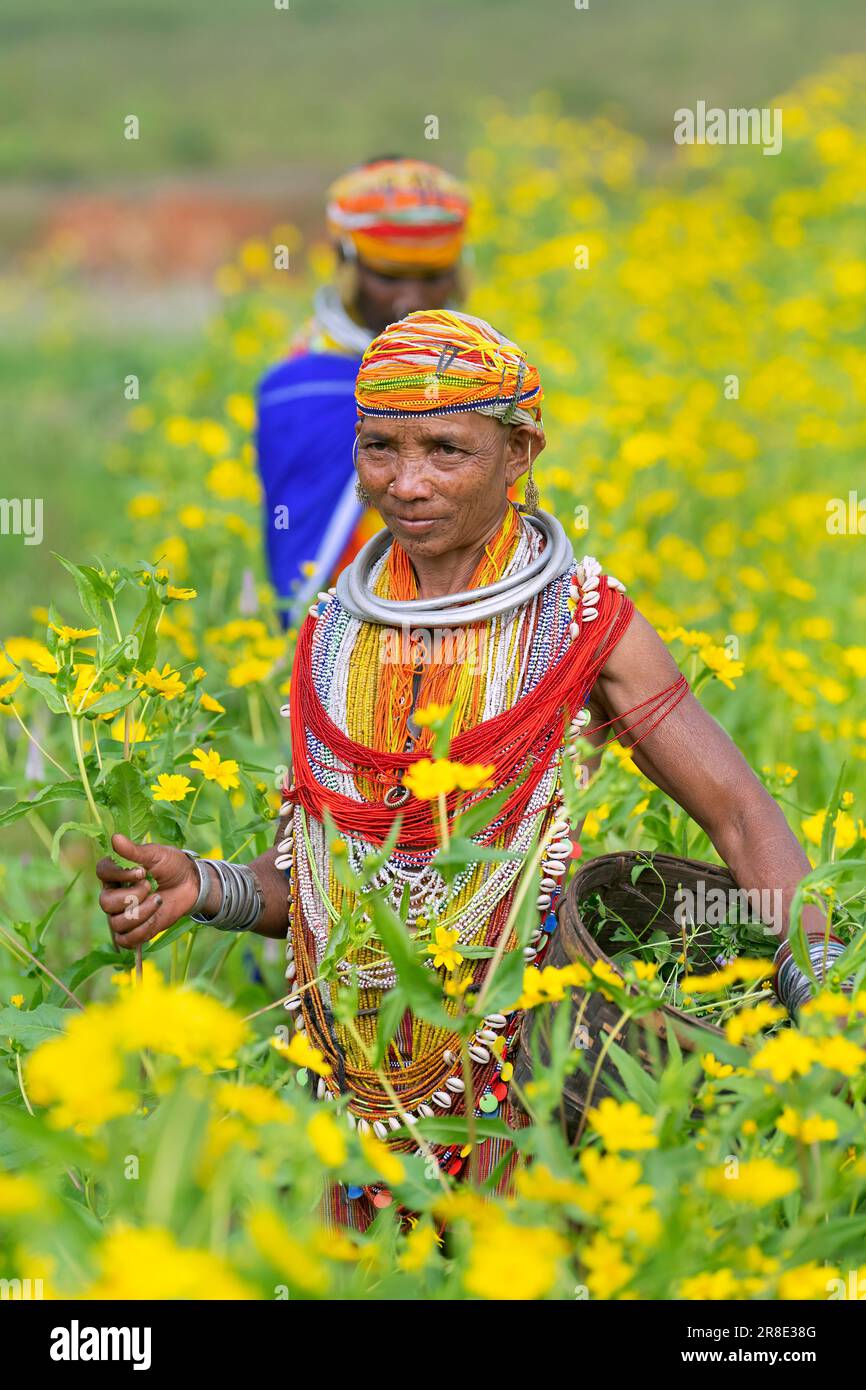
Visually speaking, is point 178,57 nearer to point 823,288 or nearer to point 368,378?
point 823,288

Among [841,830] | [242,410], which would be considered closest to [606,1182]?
[841,830]

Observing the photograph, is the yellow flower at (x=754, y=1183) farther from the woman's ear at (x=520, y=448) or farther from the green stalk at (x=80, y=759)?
the woman's ear at (x=520, y=448)

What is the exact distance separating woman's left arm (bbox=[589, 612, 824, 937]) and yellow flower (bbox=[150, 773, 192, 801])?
496 mm

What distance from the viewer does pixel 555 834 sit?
182 cm

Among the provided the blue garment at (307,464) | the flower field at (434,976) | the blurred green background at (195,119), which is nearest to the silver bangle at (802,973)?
the flower field at (434,976)

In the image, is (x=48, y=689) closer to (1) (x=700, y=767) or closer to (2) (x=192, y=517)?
(1) (x=700, y=767)

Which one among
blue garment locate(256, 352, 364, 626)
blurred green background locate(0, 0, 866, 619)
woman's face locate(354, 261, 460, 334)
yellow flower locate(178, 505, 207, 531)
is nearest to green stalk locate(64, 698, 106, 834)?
blue garment locate(256, 352, 364, 626)

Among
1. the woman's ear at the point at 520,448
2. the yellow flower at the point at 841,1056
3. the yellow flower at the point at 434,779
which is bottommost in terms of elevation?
the yellow flower at the point at 841,1056

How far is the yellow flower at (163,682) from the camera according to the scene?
1.83 meters

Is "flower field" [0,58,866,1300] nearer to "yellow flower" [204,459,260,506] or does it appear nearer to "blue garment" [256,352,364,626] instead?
"yellow flower" [204,459,260,506]

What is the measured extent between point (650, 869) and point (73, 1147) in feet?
3.16

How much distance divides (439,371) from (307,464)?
138cm
